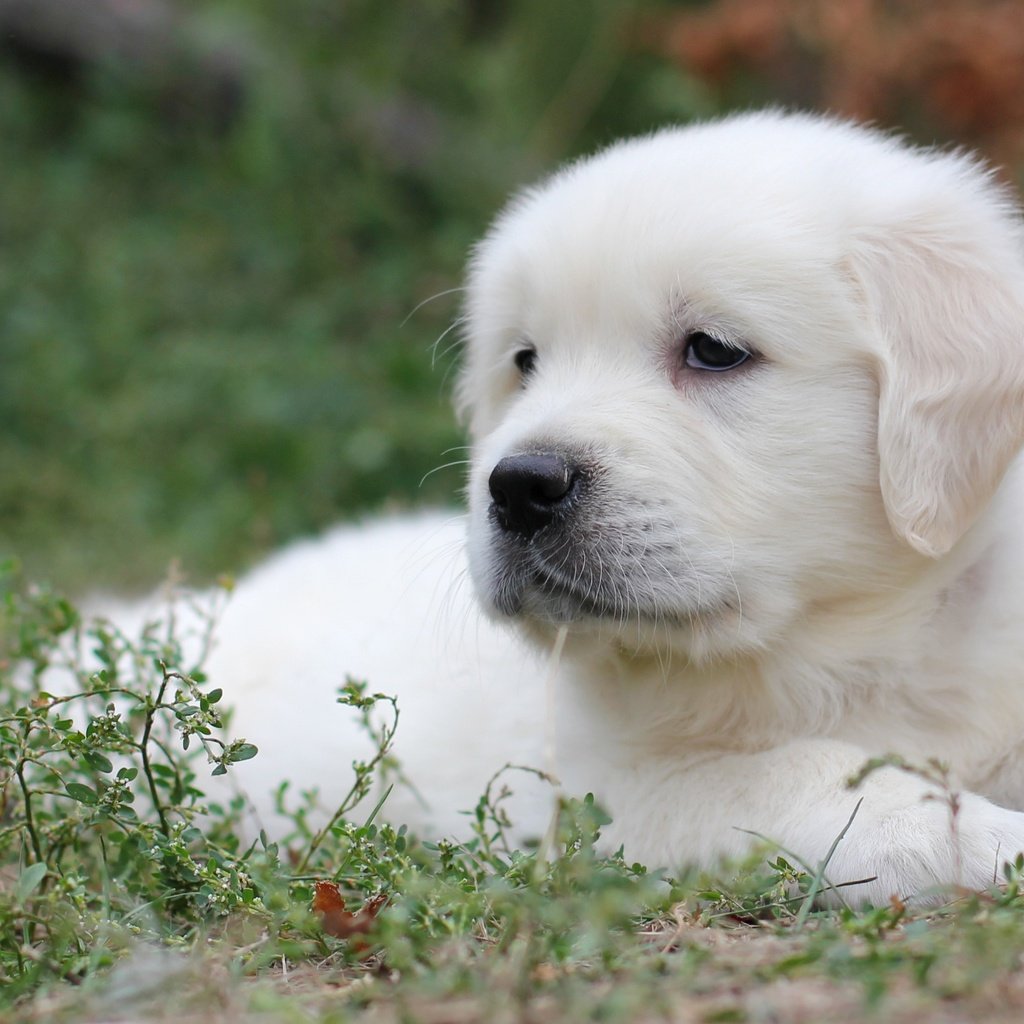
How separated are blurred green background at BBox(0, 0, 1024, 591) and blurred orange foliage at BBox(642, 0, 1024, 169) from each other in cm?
2

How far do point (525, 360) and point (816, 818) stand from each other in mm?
1513

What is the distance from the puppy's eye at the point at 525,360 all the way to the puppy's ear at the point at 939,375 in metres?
0.92

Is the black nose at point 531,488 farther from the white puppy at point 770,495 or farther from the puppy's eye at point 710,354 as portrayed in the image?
the puppy's eye at point 710,354

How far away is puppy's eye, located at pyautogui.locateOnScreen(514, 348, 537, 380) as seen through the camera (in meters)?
3.84

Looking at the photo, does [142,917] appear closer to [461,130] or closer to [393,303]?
[393,303]

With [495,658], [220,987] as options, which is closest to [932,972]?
[220,987]

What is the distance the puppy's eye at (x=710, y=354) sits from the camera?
335cm

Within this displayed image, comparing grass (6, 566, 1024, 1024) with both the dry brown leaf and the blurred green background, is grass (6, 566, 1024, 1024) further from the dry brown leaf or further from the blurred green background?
the blurred green background

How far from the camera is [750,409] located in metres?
3.29

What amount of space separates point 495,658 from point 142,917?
159 cm

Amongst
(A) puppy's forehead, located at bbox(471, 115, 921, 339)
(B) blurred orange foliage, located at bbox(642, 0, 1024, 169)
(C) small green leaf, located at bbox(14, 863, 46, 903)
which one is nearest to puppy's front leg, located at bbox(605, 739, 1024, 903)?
(A) puppy's forehead, located at bbox(471, 115, 921, 339)

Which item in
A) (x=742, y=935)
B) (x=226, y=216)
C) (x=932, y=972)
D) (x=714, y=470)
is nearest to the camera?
(x=932, y=972)

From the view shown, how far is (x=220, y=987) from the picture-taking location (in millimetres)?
2125

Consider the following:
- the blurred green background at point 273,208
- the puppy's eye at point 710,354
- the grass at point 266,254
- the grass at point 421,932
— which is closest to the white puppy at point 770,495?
the puppy's eye at point 710,354
